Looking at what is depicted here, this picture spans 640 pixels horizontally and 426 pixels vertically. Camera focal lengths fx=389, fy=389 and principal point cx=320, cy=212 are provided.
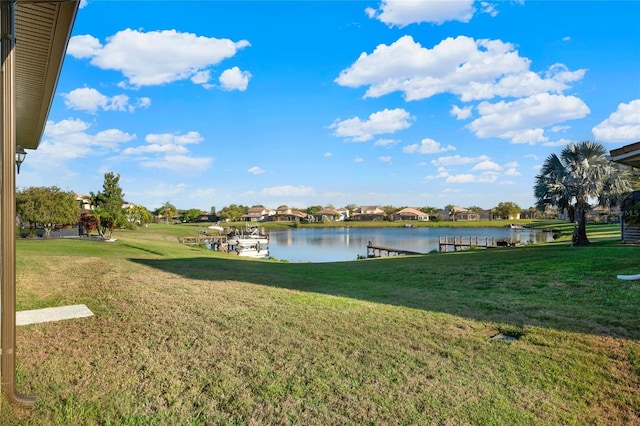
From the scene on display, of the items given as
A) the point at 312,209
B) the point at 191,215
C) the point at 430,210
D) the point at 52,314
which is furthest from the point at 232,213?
the point at 52,314

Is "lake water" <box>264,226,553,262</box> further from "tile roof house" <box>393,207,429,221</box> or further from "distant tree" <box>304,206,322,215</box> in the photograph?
"distant tree" <box>304,206,322,215</box>

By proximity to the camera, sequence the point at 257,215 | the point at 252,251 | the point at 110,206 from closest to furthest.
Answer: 1. the point at 110,206
2. the point at 252,251
3. the point at 257,215

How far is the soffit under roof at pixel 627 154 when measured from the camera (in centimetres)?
762

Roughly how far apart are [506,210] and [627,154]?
4405 inches

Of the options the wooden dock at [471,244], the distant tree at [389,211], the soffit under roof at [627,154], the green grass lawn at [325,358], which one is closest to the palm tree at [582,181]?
the wooden dock at [471,244]

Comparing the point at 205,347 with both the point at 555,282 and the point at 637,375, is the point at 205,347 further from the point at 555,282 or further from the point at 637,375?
the point at 555,282

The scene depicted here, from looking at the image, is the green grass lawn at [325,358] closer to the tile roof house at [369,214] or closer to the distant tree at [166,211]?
the distant tree at [166,211]

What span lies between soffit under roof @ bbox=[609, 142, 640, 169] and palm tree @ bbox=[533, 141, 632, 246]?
13.7 m

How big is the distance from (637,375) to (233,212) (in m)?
115

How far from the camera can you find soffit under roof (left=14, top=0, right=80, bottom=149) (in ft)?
14.3

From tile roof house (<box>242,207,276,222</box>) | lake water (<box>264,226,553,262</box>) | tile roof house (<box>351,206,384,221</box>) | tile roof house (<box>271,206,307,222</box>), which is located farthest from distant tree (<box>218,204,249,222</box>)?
lake water (<box>264,226,553,262</box>)

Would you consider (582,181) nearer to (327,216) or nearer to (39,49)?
(39,49)

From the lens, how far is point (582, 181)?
67.3 ft

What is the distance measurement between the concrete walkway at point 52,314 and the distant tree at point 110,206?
79.7ft
